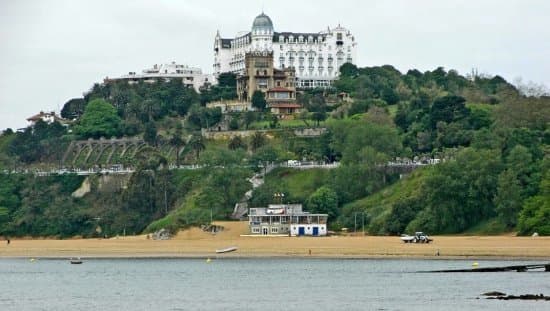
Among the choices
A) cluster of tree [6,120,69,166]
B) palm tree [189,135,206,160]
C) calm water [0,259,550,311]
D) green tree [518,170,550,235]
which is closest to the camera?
calm water [0,259,550,311]

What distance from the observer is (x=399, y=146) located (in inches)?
5012

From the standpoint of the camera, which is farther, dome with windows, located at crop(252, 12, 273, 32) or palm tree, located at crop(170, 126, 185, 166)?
dome with windows, located at crop(252, 12, 273, 32)

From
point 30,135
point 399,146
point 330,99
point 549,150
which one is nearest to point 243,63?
point 330,99

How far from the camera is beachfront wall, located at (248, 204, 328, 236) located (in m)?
110

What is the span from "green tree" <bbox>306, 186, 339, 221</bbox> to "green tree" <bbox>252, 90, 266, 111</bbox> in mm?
41492

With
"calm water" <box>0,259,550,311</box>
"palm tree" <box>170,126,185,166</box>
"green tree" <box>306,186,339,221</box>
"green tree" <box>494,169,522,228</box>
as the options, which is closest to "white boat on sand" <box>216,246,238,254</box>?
"calm water" <box>0,259,550,311</box>

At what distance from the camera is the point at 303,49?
171m

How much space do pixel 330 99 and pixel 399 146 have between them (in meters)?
35.6

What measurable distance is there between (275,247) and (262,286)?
18917mm

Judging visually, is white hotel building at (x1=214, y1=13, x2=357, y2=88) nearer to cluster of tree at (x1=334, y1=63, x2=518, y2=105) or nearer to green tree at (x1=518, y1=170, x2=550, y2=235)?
cluster of tree at (x1=334, y1=63, x2=518, y2=105)

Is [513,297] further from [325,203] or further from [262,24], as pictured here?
[262,24]

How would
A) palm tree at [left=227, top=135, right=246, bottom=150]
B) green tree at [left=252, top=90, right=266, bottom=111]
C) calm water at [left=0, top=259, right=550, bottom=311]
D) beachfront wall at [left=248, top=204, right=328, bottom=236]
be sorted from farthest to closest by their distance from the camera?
green tree at [left=252, top=90, right=266, bottom=111] → palm tree at [left=227, top=135, right=246, bottom=150] → beachfront wall at [left=248, top=204, right=328, bottom=236] → calm water at [left=0, top=259, right=550, bottom=311]

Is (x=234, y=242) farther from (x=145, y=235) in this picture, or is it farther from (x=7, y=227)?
(x=7, y=227)

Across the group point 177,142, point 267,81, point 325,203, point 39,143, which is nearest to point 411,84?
point 267,81
